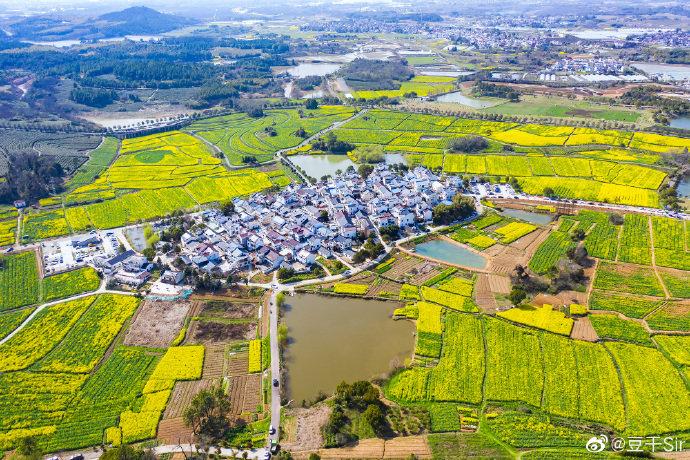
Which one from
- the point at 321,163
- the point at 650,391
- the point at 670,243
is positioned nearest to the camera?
the point at 650,391

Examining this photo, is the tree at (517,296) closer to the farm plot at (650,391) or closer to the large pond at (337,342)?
the farm plot at (650,391)

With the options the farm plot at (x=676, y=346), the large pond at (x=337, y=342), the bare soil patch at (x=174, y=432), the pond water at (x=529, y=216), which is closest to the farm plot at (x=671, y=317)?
the farm plot at (x=676, y=346)

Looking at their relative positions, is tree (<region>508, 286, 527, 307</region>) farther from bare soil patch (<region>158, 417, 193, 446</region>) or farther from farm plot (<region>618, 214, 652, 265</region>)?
bare soil patch (<region>158, 417, 193, 446</region>)

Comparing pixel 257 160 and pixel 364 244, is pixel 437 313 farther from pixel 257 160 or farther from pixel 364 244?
pixel 257 160

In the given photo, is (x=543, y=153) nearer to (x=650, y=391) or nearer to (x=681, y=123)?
(x=681, y=123)


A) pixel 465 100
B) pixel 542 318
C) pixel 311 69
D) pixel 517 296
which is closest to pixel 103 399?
pixel 517 296
